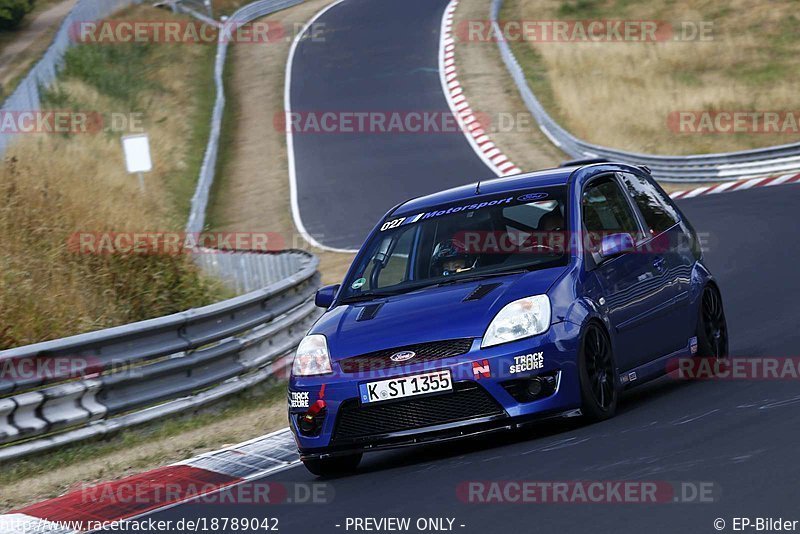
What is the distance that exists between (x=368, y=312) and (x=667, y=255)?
7.62 ft

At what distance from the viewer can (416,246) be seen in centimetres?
833

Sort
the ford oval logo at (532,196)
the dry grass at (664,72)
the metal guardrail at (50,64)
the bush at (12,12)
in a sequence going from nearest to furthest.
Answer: the ford oval logo at (532,196) → the metal guardrail at (50,64) → the dry grass at (664,72) → the bush at (12,12)

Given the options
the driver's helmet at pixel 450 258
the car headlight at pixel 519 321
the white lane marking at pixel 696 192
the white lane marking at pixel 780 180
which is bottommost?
the white lane marking at pixel 696 192

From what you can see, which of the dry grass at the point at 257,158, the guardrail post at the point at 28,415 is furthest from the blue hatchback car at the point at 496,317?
the dry grass at the point at 257,158

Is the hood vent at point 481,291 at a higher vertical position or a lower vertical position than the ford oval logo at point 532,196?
lower

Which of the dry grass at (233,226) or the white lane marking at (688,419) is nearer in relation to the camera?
the white lane marking at (688,419)

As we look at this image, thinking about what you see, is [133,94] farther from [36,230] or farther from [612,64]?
[36,230]

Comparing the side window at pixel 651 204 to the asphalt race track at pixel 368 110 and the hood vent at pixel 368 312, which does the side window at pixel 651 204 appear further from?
the asphalt race track at pixel 368 110

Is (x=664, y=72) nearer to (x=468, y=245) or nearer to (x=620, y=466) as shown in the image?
(x=468, y=245)

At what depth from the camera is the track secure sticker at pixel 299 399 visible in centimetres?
738

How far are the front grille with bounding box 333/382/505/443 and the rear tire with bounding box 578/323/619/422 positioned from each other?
53 centimetres

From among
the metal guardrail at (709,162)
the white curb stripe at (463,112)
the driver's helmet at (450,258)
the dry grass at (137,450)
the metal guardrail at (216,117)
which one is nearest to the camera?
the driver's helmet at (450,258)

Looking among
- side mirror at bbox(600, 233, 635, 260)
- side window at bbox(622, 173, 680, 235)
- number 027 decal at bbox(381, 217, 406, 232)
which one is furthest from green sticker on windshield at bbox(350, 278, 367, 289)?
side window at bbox(622, 173, 680, 235)

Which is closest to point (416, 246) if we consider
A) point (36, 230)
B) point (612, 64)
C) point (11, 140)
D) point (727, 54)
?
point (36, 230)
